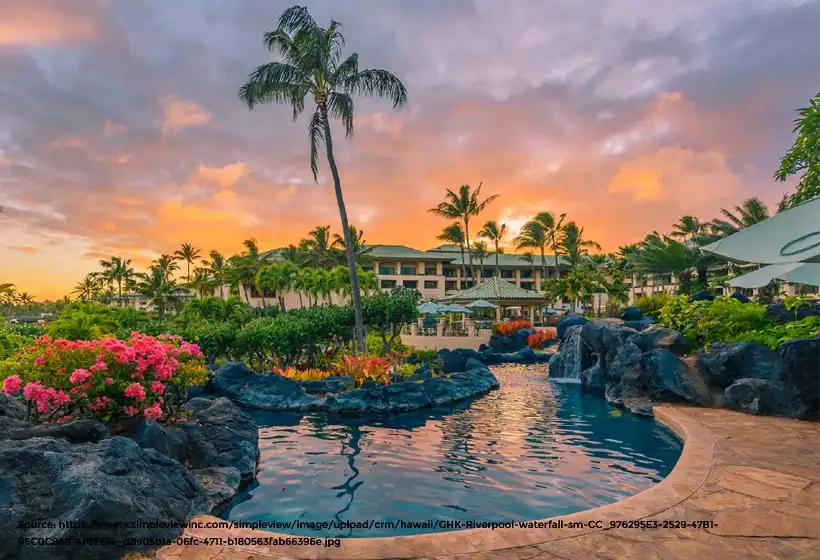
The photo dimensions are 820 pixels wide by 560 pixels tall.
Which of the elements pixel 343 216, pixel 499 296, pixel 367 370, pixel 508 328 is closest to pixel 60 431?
pixel 367 370

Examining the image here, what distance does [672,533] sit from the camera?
4070mm

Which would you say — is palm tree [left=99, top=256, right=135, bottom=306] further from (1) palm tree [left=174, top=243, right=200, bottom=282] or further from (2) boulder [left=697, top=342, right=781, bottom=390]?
(2) boulder [left=697, top=342, right=781, bottom=390]

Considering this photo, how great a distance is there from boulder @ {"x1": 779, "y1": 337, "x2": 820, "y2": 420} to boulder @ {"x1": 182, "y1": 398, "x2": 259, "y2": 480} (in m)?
9.01

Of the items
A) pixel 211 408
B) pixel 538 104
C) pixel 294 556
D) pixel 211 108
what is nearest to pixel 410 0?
pixel 538 104

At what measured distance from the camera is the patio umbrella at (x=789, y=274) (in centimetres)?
607

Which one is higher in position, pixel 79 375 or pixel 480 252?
pixel 480 252

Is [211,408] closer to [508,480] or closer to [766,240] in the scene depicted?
[508,480]

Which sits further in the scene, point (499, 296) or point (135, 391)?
point (499, 296)

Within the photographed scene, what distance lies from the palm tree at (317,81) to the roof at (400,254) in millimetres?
38552

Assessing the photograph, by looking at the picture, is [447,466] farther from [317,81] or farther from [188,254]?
[188,254]

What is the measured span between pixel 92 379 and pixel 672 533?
6.48 m

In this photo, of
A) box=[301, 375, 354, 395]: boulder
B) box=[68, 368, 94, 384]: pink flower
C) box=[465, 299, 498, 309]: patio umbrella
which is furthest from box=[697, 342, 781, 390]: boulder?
box=[465, 299, 498, 309]: patio umbrella

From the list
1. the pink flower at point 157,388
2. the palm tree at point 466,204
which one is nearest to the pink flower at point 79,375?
the pink flower at point 157,388

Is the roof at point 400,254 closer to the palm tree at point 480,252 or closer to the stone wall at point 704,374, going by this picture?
the palm tree at point 480,252
